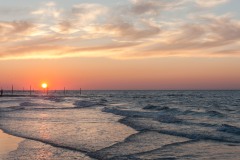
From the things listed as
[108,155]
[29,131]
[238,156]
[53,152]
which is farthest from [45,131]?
[238,156]

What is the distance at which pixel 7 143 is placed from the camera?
17.8 m

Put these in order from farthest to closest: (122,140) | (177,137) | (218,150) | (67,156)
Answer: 1. (177,137)
2. (122,140)
3. (218,150)
4. (67,156)

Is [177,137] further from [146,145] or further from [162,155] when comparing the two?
[162,155]

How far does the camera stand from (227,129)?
2339 cm

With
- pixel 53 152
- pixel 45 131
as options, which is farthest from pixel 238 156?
pixel 45 131

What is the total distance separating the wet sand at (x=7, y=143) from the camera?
1545 cm

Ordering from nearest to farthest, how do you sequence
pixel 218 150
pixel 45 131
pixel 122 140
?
1. pixel 218 150
2. pixel 122 140
3. pixel 45 131

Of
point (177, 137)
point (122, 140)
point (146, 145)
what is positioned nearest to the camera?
point (146, 145)

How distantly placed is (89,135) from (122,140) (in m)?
2.39

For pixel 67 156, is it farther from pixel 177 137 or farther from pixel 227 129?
pixel 227 129

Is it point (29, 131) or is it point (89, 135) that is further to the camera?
point (29, 131)

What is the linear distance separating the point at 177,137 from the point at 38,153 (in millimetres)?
8275

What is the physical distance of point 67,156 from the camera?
47.2 feet

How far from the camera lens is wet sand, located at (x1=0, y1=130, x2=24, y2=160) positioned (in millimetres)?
15455
